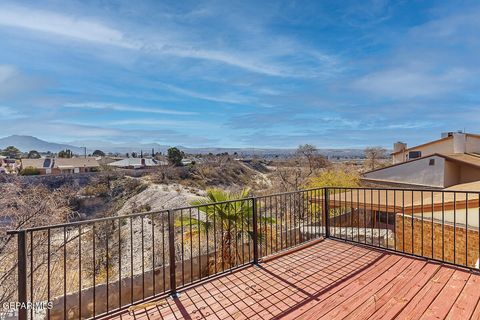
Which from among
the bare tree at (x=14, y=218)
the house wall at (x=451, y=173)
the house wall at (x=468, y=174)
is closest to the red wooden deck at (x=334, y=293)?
the bare tree at (x=14, y=218)

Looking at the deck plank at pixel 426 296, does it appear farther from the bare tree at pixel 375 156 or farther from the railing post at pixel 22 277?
the bare tree at pixel 375 156

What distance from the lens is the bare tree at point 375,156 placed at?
30681 mm

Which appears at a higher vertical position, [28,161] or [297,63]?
[297,63]

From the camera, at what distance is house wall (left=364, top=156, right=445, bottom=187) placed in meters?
11.8

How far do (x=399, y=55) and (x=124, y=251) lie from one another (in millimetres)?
17392

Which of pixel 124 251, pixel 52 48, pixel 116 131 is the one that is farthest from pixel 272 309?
pixel 116 131

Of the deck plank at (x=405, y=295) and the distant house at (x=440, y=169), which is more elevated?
the distant house at (x=440, y=169)

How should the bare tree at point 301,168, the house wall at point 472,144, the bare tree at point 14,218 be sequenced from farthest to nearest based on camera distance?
the bare tree at point 301,168 → the house wall at point 472,144 → the bare tree at point 14,218

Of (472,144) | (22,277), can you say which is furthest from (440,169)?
(22,277)

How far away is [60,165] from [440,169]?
136 ft

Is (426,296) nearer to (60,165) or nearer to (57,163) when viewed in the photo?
(60,165)

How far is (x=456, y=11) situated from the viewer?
748cm

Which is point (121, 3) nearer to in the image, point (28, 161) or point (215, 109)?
point (215, 109)

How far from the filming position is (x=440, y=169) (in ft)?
38.4
